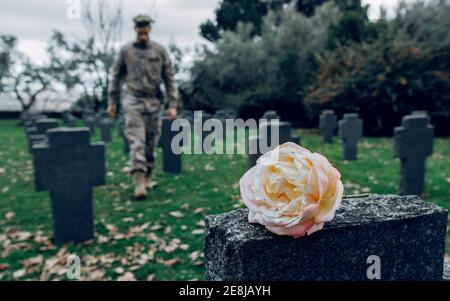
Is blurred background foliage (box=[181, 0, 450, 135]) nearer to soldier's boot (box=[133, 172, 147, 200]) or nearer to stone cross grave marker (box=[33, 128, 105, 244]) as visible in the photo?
soldier's boot (box=[133, 172, 147, 200])

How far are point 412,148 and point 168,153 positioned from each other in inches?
169

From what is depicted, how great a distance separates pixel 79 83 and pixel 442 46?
2326cm

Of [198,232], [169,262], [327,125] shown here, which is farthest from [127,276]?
[327,125]

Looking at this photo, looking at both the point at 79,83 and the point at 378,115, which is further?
the point at 79,83

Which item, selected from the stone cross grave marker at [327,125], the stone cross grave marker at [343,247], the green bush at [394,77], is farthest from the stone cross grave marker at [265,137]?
the green bush at [394,77]

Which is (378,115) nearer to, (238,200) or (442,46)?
(442,46)

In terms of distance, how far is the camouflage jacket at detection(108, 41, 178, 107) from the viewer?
18.1 ft

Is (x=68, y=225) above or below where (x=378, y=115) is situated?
below

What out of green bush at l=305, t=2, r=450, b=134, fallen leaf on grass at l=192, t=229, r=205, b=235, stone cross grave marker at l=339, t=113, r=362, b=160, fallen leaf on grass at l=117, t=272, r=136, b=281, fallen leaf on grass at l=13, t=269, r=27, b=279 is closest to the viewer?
fallen leaf on grass at l=117, t=272, r=136, b=281

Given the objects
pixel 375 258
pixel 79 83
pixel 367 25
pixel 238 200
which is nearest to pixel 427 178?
pixel 238 200

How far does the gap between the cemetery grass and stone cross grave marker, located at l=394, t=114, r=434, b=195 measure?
0.30 m

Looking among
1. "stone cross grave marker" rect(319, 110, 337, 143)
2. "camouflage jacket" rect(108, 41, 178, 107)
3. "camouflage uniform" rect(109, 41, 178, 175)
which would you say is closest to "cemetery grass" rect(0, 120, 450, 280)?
"camouflage uniform" rect(109, 41, 178, 175)

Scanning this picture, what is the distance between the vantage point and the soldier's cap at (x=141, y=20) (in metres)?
5.26

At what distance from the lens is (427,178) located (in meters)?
6.60
